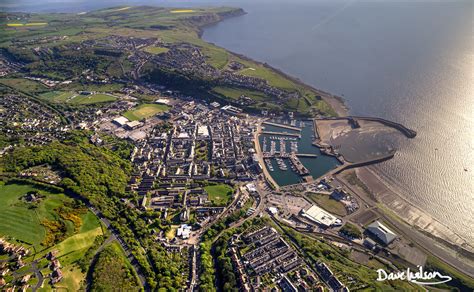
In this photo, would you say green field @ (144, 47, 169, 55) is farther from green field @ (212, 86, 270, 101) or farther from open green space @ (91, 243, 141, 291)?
open green space @ (91, 243, 141, 291)

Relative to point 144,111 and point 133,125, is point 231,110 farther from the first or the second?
point 133,125

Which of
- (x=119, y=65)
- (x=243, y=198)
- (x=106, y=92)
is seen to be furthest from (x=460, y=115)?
(x=119, y=65)

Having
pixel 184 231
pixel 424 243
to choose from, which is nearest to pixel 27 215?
pixel 184 231

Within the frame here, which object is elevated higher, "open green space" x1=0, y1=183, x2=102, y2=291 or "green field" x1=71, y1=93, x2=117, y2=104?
"green field" x1=71, y1=93, x2=117, y2=104

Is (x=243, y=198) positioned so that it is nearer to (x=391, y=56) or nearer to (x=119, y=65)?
(x=119, y=65)

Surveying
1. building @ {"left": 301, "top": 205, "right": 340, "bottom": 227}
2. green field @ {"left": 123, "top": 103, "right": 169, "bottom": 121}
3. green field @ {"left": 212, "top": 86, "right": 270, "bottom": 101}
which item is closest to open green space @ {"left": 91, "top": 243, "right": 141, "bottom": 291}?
building @ {"left": 301, "top": 205, "right": 340, "bottom": 227}
